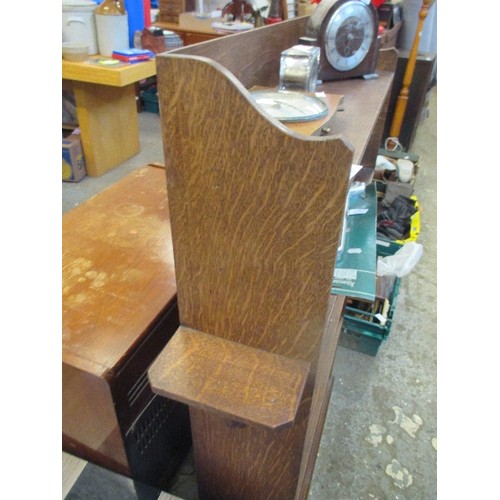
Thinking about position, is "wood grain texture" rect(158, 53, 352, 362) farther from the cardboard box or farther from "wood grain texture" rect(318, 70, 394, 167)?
the cardboard box

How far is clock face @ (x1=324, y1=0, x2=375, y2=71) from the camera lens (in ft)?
3.36

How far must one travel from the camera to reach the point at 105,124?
2.55m

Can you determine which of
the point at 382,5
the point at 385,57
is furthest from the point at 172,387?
the point at 382,5

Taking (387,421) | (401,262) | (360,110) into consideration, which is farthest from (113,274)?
(401,262)

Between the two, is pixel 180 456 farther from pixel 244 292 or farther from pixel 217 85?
pixel 217 85

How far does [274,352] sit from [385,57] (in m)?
1.23

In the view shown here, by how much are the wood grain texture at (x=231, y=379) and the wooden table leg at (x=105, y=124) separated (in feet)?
7.25

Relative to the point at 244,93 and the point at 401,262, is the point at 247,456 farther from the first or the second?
the point at 401,262

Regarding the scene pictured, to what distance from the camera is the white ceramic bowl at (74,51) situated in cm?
212

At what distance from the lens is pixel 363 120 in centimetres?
92

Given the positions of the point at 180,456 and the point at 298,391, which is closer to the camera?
the point at 298,391

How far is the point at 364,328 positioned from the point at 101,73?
6.06ft

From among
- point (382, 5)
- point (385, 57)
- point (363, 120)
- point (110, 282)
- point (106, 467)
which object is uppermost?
point (382, 5)

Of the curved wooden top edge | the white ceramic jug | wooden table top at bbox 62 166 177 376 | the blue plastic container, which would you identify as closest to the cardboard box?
the white ceramic jug
